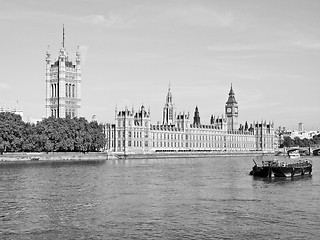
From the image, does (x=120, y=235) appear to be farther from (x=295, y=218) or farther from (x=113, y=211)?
(x=295, y=218)

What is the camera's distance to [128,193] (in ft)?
137

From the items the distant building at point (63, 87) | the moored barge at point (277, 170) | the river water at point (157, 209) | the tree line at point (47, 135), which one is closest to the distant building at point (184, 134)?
the distant building at point (63, 87)

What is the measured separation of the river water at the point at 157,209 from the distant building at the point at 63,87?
73.7 meters

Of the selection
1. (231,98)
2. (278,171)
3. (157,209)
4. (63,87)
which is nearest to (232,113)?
(231,98)

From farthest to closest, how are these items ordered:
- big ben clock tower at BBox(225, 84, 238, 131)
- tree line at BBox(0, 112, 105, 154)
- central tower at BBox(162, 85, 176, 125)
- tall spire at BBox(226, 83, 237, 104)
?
tall spire at BBox(226, 83, 237, 104) → big ben clock tower at BBox(225, 84, 238, 131) → central tower at BBox(162, 85, 176, 125) → tree line at BBox(0, 112, 105, 154)

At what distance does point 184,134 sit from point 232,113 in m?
37.2

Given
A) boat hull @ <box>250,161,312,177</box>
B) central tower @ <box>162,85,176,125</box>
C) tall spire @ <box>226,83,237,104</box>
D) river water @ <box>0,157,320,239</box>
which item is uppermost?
tall spire @ <box>226,83,237,104</box>

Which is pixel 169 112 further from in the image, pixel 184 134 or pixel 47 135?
pixel 47 135

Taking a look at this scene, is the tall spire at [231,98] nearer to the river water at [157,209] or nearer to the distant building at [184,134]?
the distant building at [184,134]

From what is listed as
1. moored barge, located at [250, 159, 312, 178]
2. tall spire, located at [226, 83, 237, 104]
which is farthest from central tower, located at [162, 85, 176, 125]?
moored barge, located at [250, 159, 312, 178]

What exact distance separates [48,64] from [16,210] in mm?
99883

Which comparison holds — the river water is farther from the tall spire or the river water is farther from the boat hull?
the tall spire

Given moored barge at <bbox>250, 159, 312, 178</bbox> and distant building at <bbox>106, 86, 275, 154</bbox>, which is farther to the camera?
distant building at <bbox>106, 86, 275, 154</bbox>

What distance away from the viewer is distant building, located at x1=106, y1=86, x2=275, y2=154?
408 feet
